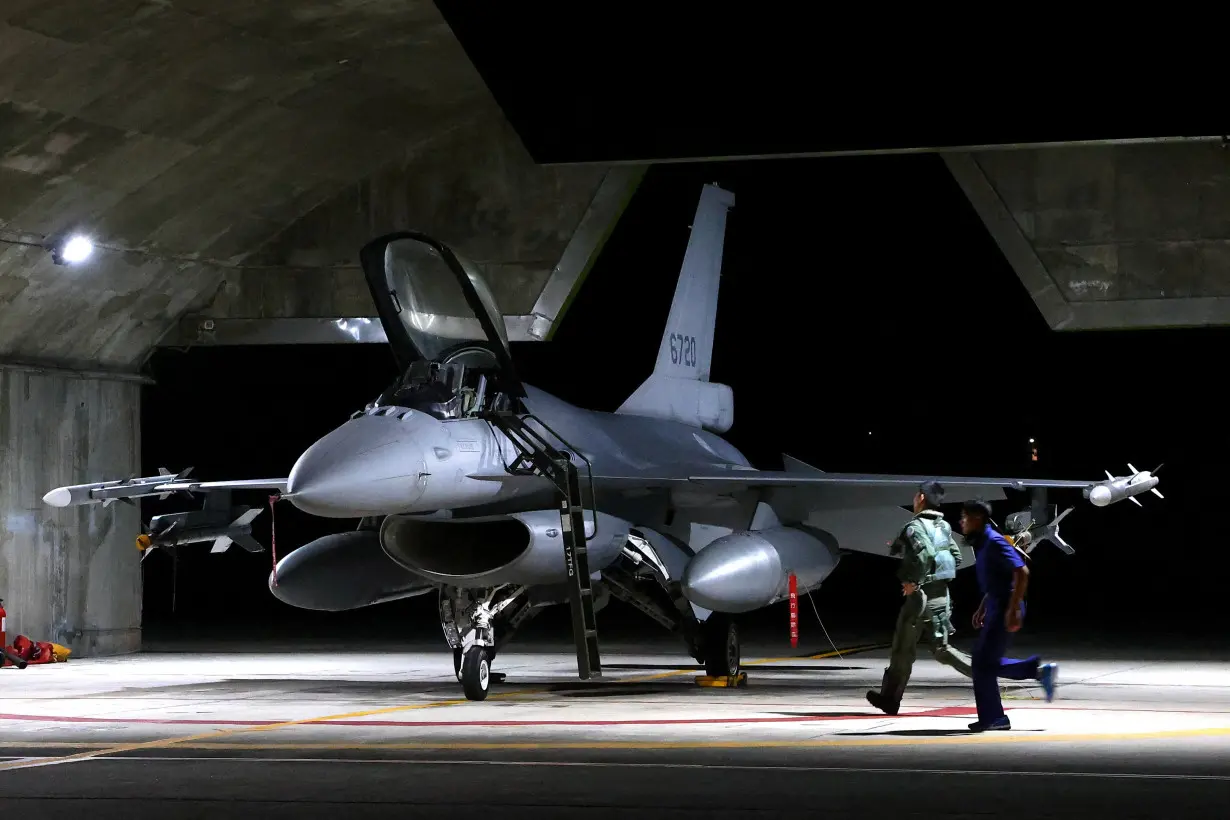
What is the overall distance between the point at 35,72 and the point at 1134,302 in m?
11.3

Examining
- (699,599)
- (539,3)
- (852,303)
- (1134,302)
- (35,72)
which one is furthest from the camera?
(852,303)

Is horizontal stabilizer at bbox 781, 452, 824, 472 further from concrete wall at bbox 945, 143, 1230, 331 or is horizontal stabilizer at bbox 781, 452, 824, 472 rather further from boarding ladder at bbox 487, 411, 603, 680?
boarding ladder at bbox 487, 411, 603, 680

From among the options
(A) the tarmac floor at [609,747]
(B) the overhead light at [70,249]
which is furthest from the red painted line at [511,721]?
(B) the overhead light at [70,249]

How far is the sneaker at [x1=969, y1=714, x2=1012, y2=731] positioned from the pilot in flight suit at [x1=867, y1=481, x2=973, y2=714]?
84 cm

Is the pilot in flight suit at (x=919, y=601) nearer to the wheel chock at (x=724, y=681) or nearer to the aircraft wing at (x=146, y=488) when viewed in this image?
the wheel chock at (x=724, y=681)

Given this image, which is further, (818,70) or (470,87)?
(470,87)

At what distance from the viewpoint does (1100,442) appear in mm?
48781

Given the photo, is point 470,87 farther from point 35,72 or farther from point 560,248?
point 35,72

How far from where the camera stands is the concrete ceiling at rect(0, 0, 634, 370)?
600 inches

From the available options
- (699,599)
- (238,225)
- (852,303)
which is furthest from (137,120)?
(852,303)

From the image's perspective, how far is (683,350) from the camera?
1816 cm

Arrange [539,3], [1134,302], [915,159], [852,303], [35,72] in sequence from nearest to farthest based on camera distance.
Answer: [539,3] → [35,72] → [1134,302] → [915,159] → [852,303]

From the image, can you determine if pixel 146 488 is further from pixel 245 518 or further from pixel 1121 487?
pixel 1121 487

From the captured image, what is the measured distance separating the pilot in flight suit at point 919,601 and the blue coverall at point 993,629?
35.1 inches
